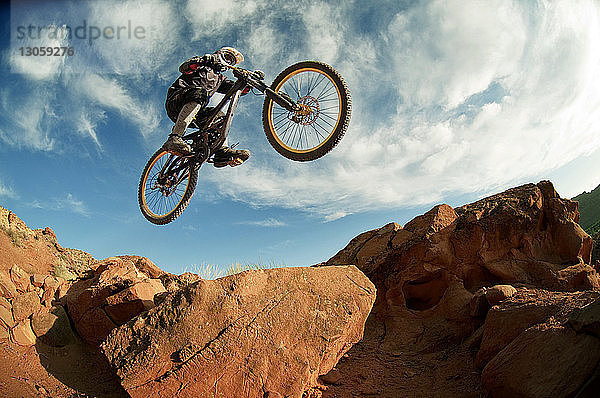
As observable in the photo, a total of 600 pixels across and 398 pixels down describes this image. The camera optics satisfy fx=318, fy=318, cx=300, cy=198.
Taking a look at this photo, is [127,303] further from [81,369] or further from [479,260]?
[479,260]

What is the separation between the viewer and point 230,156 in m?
6.51

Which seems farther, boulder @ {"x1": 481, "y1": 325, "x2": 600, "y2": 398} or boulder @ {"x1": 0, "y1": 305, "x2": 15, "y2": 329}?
boulder @ {"x1": 0, "y1": 305, "x2": 15, "y2": 329}

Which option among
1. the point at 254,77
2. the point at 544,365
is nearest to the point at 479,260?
the point at 544,365

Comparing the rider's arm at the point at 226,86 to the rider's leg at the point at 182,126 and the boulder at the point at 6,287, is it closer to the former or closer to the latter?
the rider's leg at the point at 182,126

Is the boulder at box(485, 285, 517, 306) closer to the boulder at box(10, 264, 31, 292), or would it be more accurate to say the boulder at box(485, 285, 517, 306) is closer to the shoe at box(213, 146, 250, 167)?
the shoe at box(213, 146, 250, 167)

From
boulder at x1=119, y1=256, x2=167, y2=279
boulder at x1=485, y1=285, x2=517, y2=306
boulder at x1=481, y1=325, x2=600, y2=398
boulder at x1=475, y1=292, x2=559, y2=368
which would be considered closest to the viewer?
boulder at x1=481, y1=325, x2=600, y2=398

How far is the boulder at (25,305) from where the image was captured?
18.7 ft

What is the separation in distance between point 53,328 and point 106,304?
1022 mm

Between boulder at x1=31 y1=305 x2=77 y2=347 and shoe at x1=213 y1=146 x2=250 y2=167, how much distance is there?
415 centimetres

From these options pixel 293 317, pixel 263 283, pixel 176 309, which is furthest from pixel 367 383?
pixel 176 309

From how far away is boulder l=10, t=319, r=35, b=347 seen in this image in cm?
530

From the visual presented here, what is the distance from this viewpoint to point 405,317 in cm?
695

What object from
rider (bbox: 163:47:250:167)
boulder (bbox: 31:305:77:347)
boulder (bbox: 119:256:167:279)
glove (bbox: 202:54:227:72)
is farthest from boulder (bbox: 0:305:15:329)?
glove (bbox: 202:54:227:72)

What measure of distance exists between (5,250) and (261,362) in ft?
21.0
